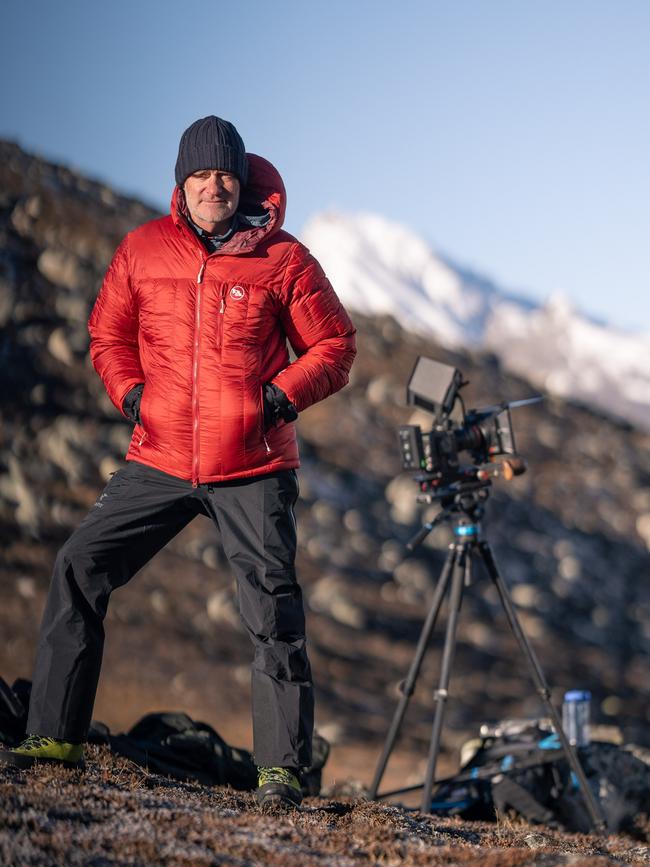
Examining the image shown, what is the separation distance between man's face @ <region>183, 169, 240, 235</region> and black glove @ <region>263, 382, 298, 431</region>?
33.0 inches

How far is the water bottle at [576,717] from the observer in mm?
7332

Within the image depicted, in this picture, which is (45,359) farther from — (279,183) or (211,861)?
→ (211,861)

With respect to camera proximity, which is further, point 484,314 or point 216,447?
point 484,314

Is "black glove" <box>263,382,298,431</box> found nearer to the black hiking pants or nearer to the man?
the man

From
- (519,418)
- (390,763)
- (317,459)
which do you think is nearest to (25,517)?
(317,459)

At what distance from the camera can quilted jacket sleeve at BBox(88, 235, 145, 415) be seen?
5.08m

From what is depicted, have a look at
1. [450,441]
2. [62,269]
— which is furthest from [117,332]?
[62,269]

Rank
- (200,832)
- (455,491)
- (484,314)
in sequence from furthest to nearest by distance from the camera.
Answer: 1. (484,314)
2. (455,491)
3. (200,832)

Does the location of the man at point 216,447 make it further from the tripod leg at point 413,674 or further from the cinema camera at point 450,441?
the tripod leg at point 413,674

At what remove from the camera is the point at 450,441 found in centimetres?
647

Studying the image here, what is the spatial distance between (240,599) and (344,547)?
35.7 ft

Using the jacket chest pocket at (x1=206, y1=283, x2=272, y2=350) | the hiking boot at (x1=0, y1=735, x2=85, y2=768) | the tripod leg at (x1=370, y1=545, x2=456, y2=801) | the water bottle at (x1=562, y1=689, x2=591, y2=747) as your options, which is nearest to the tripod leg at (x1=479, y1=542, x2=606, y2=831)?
the tripod leg at (x1=370, y1=545, x2=456, y2=801)

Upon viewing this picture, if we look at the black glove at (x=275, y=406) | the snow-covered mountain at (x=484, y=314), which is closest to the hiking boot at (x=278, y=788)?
the black glove at (x=275, y=406)

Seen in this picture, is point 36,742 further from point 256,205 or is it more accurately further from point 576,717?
point 576,717
